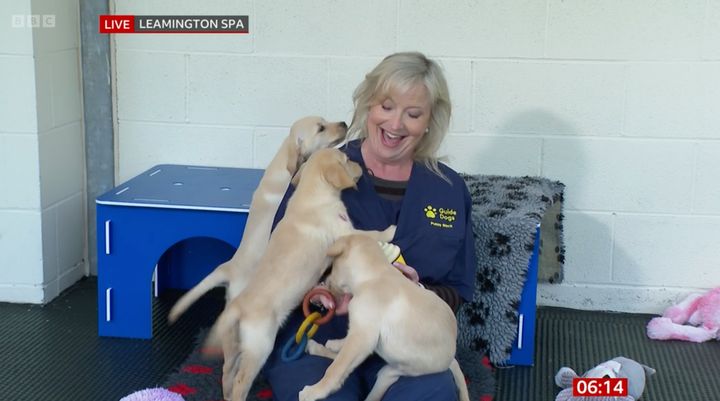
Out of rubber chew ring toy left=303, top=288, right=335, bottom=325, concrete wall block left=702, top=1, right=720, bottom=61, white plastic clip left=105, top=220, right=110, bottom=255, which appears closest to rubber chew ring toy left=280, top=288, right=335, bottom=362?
rubber chew ring toy left=303, top=288, right=335, bottom=325

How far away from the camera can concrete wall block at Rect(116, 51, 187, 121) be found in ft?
13.8

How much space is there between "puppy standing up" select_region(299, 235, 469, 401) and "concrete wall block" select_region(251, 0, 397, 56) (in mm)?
1565

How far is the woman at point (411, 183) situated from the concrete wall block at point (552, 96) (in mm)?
975

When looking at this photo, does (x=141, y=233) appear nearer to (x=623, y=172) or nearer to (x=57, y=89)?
(x=57, y=89)

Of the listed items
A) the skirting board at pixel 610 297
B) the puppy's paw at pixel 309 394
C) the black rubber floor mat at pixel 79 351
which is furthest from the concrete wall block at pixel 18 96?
the skirting board at pixel 610 297

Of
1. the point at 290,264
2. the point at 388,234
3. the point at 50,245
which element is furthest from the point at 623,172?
the point at 50,245

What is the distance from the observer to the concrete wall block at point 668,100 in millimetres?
4004

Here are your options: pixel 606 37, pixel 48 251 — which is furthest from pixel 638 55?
pixel 48 251

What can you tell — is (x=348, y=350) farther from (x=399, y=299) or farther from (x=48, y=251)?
(x=48, y=251)

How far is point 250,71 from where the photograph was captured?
4195 millimetres

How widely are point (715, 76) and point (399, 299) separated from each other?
200 centimetres

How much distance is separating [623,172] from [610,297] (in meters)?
0.52

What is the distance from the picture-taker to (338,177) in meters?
2.91

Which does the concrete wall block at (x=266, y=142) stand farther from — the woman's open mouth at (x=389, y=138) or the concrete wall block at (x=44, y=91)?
the woman's open mouth at (x=389, y=138)
